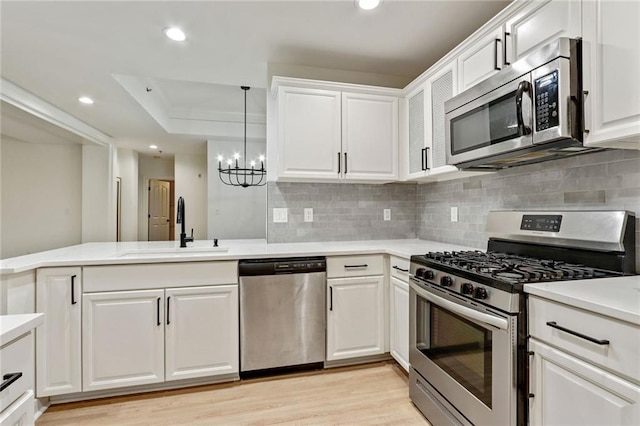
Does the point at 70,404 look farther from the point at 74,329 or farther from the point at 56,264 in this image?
the point at 56,264

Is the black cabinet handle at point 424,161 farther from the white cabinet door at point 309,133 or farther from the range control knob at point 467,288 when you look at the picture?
the range control knob at point 467,288

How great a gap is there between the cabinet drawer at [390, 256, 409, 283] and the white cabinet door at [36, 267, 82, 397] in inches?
81.8

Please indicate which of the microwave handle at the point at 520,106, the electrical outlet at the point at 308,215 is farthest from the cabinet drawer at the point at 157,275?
the microwave handle at the point at 520,106

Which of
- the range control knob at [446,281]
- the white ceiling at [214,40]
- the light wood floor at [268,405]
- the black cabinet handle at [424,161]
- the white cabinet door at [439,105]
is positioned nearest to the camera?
the range control knob at [446,281]

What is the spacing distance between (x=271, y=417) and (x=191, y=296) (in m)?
0.91

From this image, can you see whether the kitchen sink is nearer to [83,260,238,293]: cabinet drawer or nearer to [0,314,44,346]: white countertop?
[83,260,238,293]: cabinet drawer

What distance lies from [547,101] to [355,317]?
178cm

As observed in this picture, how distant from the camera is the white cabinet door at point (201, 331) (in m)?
2.09

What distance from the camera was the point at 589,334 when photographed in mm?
1008

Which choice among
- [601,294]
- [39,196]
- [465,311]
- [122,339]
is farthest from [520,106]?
[39,196]

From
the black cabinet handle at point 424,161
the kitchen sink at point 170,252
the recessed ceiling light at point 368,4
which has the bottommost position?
the kitchen sink at point 170,252

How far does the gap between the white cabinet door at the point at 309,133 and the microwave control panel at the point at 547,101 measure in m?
1.46

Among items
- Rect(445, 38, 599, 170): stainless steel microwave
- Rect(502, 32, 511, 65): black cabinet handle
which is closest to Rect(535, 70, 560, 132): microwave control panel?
Rect(445, 38, 599, 170): stainless steel microwave

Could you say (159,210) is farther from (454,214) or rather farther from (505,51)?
(505,51)
